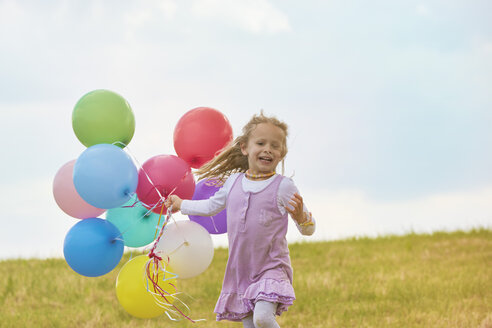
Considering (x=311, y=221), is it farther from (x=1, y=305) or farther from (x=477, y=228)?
(x=477, y=228)

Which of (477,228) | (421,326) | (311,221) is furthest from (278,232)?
(477,228)

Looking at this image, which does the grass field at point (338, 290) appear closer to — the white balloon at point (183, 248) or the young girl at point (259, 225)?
the white balloon at point (183, 248)

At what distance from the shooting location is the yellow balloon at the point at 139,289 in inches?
163

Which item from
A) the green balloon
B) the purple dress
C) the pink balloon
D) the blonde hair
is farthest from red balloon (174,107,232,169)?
the pink balloon

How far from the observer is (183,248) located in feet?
13.6

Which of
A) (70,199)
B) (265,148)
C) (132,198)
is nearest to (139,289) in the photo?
(132,198)

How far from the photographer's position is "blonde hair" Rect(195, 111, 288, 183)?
4145mm

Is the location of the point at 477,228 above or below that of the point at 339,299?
above

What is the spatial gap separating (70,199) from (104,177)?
1.84 feet

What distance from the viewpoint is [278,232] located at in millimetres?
3906

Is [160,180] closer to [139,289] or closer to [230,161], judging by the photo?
[230,161]

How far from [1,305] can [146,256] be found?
3.91 m

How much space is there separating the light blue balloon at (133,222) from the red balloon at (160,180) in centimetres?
13

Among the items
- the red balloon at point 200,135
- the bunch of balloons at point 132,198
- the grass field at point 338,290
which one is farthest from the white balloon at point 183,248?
the grass field at point 338,290
